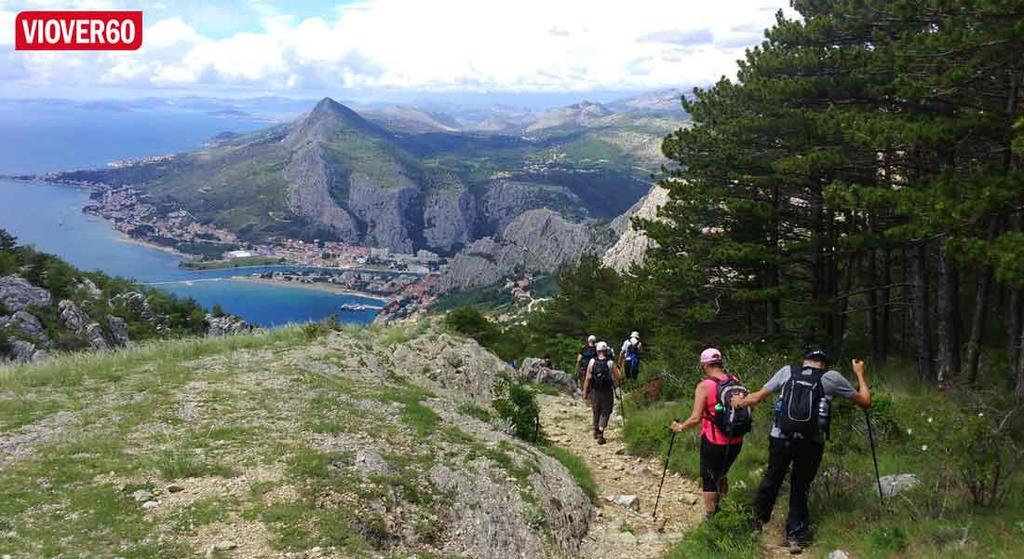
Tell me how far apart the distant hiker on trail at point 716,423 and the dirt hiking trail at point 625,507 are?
1021mm

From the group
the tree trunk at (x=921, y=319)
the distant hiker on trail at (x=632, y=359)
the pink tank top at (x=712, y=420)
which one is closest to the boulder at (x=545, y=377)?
the distant hiker on trail at (x=632, y=359)

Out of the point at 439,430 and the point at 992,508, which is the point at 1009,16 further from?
the point at 439,430

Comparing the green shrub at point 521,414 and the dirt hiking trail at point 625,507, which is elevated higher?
the green shrub at point 521,414

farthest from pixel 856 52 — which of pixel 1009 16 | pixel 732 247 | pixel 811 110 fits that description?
pixel 732 247

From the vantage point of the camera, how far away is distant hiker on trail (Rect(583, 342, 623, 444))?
1341cm

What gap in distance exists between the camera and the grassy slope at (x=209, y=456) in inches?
245

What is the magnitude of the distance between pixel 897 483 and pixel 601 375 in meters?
6.17

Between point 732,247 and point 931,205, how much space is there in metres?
8.72

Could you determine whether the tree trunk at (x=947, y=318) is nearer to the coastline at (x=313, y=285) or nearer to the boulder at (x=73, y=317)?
the boulder at (x=73, y=317)

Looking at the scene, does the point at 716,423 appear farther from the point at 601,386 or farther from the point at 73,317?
the point at 73,317

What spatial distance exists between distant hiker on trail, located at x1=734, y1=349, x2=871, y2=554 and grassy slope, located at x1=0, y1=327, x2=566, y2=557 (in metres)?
3.59

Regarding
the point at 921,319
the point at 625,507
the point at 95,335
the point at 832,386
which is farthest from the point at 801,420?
the point at 95,335

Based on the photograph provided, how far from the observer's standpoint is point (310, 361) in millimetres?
14227

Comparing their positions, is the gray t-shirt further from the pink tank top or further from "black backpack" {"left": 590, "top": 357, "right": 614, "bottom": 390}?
"black backpack" {"left": 590, "top": 357, "right": 614, "bottom": 390}
